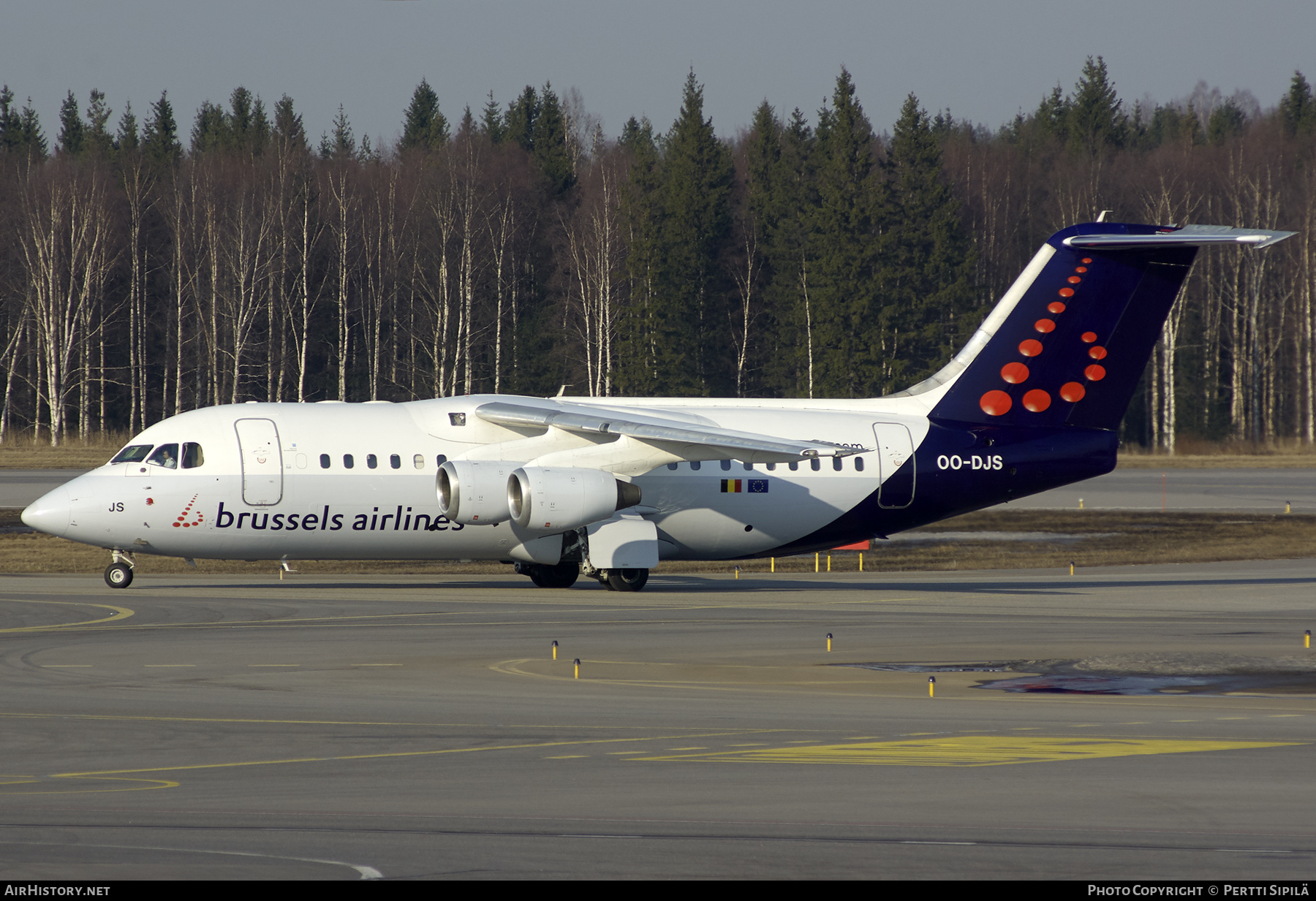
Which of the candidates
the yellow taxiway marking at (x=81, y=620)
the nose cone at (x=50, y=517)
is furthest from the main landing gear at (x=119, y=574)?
the yellow taxiway marking at (x=81, y=620)

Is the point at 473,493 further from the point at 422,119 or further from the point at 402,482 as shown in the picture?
the point at 422,119

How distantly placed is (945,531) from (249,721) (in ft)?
94.3

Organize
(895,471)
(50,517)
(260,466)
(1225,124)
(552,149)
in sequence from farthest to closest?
1. (1225,124)
2. (552,149)
3. (895,471)
4. (260,466)
5. (50,517)

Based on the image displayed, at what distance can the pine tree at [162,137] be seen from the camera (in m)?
97.1

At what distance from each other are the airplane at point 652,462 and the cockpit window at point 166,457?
3 centimetres

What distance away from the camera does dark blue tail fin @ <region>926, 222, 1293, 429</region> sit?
3047 centimetres

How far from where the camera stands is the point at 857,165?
81.4m

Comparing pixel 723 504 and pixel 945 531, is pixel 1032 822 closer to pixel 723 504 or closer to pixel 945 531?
pixel 723 504

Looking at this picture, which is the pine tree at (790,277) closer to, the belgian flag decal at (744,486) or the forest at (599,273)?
the forest at (599,273)

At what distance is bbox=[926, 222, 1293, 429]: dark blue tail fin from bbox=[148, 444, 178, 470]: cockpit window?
14374 millimetres

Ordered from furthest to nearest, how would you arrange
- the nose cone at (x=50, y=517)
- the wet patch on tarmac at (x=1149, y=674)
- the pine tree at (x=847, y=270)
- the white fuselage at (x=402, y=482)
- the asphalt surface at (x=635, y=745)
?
the pine tree at (x=847, y=270) < the white fuselage at (x=402, y=482) < the nose cone at (x=50, y=517) < the wet patch on tarmac at (x=1149, y=674) < the asphalt surface at (x=635, y=745)

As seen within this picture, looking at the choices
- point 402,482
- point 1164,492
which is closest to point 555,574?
point 402,482

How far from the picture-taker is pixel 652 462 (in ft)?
93.2

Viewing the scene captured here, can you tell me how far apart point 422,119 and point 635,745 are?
10564 centimetres
